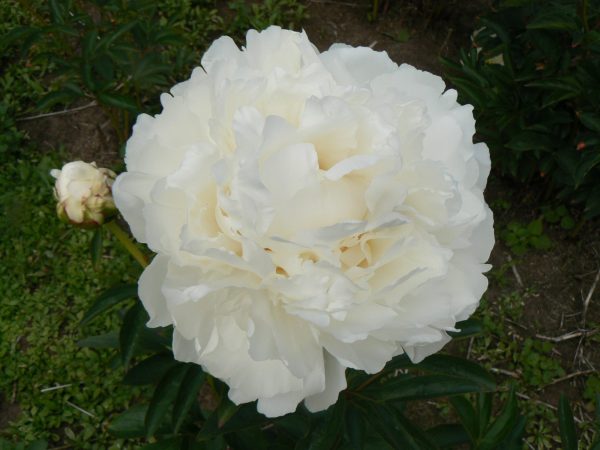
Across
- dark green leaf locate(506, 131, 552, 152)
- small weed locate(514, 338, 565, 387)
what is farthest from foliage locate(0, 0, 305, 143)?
small weed locate(514, 338, 565, 387)

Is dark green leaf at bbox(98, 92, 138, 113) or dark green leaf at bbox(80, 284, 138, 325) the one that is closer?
dark green leaf at bbox(80, 284, 138, 325)

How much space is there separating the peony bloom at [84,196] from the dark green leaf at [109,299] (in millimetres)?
196

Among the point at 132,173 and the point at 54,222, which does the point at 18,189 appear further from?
the point at 132,173

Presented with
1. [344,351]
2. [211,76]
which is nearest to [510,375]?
[344,351]

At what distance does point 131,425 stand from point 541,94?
1.62m

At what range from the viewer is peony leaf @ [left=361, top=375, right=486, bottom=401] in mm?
1167

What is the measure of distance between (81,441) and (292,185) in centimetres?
152

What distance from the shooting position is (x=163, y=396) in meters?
1.13

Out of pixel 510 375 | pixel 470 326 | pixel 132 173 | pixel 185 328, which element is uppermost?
pixel 132 173

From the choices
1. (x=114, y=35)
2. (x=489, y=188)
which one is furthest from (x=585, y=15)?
(x=114, y=35)

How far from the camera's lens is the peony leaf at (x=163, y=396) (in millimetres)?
1112

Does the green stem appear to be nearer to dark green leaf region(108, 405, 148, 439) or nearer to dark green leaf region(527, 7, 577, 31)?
dark green leaf region(527, 7, 577, 31)

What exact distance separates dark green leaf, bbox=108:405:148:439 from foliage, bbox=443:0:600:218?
53.8 inches

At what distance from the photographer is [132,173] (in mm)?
786
